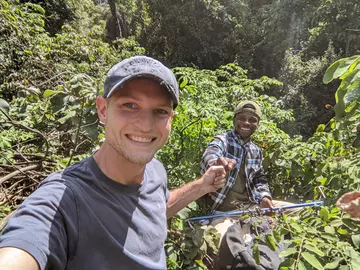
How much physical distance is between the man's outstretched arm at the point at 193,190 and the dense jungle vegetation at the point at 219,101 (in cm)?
21

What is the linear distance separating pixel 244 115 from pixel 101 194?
2061 millimetres

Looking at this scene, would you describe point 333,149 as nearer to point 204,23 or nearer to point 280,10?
point 280,10

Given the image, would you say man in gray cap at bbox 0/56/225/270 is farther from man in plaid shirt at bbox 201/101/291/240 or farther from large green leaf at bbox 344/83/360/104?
man in plaid shirt at bbox 201/101/291/240

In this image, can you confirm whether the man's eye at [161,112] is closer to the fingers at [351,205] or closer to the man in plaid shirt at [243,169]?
the fingers at [351,205]

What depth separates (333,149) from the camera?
87.6 inches

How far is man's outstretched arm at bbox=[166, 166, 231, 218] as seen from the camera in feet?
5.10

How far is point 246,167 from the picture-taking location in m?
2.76

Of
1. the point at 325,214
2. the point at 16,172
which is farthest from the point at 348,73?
the point at 16,172

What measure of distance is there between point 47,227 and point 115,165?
0.32 metres

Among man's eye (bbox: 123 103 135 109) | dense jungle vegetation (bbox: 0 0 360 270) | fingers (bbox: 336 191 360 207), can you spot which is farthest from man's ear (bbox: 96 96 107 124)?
fingers (bbox: 336 191 360 207)

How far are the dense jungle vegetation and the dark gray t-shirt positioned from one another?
455mm

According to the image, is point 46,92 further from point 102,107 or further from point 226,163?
point 226,163

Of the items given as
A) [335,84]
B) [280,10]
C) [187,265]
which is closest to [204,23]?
[280,10]

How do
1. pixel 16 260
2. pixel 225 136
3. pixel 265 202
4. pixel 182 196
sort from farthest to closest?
pixel 225 136 < pixel 265 202 < pixel 182 196 < pixel 16 260
